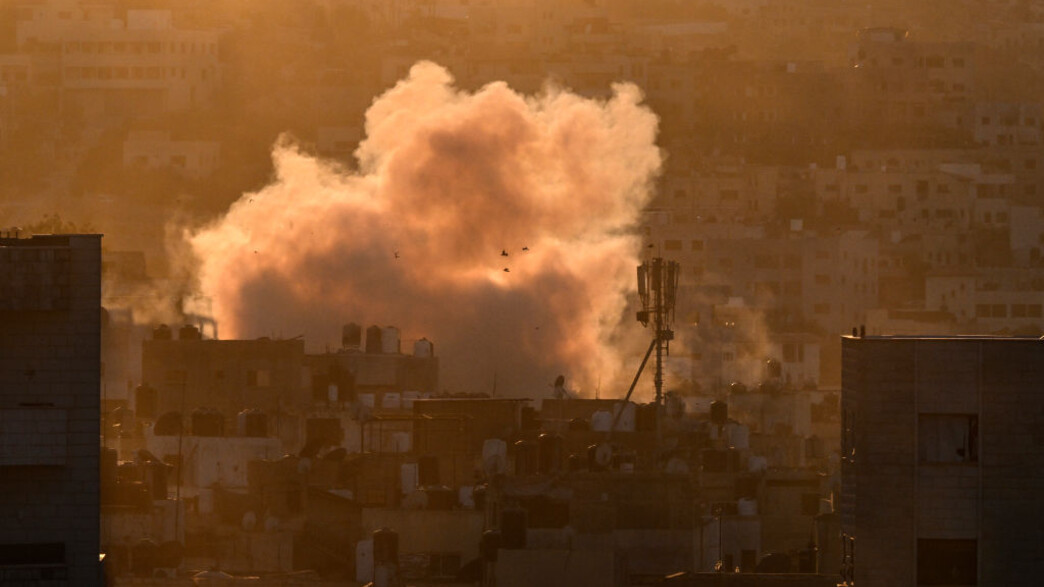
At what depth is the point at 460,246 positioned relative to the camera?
76500 mm

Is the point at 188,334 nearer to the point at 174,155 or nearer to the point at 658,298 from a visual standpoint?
the point at 658,298

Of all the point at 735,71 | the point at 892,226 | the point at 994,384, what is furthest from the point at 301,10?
the point at 994,384

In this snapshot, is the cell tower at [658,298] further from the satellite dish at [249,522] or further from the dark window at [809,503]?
the satellite dish at [249,522]

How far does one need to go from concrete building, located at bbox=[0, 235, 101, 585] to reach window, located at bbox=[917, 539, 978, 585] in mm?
6708

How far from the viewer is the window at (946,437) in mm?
29891

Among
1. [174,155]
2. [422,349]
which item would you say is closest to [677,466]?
[422,349]

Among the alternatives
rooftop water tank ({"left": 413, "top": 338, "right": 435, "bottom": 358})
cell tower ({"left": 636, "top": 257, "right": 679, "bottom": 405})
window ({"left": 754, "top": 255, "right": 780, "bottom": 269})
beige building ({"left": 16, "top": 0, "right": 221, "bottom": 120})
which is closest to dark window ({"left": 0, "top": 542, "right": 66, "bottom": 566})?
cell tower ({"left": 636, "top": 257, "right": 679, "bottom": 405})

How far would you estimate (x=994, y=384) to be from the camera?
29766 mm

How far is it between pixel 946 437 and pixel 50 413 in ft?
23.9

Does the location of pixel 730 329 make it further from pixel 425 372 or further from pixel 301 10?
pixel 301 10

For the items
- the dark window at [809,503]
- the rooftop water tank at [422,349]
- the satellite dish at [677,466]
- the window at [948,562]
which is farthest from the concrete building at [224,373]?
the window at [948,562]

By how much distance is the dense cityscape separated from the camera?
2981cm

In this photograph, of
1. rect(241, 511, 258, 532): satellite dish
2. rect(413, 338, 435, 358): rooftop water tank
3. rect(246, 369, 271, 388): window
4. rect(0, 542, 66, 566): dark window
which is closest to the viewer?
rect(0, 542, 66, 566): dark window

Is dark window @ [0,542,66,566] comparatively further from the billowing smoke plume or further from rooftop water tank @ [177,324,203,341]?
the billowing smoke plume
